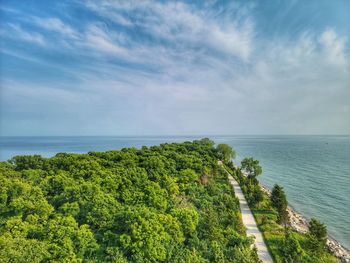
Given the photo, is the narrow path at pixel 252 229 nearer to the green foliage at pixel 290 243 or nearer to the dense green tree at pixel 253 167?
the green foliage at pixel 290 243

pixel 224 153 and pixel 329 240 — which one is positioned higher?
pixel 224 153

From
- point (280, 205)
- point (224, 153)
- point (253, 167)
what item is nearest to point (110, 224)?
point (280, 205)

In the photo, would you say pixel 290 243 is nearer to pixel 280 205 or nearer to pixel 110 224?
pixel 280 205

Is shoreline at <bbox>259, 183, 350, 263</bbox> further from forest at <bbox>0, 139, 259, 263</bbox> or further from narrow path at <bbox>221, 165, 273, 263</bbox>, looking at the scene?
forest at <bbox>0, 139, 259, 263</bbox>

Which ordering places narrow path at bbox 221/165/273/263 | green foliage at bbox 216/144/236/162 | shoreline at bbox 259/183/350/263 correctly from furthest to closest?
green foliage at bbox 216/144/236/162, shoreline at bbox 259/183/350/263, narrow path at bbox 221/165/273/263

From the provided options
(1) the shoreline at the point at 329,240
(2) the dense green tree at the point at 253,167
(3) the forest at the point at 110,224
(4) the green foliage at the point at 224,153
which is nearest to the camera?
(3) the forest at the point at 110,224

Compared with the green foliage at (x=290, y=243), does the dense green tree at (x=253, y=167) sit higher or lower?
higher

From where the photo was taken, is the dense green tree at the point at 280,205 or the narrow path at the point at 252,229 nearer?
the narrow path at the point at 252,229

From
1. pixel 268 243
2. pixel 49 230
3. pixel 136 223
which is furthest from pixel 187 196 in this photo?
pixel 49 230

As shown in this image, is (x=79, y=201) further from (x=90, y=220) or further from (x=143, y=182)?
(x=143, y=182)

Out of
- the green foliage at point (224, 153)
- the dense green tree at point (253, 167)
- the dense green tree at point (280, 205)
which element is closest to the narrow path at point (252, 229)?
the dense green tree at point (280, 205)

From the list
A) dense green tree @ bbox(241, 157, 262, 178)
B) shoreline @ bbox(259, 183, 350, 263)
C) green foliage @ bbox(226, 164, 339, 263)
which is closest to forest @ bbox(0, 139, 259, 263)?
green foliage @ bbox(226, 164, 339, 263)
